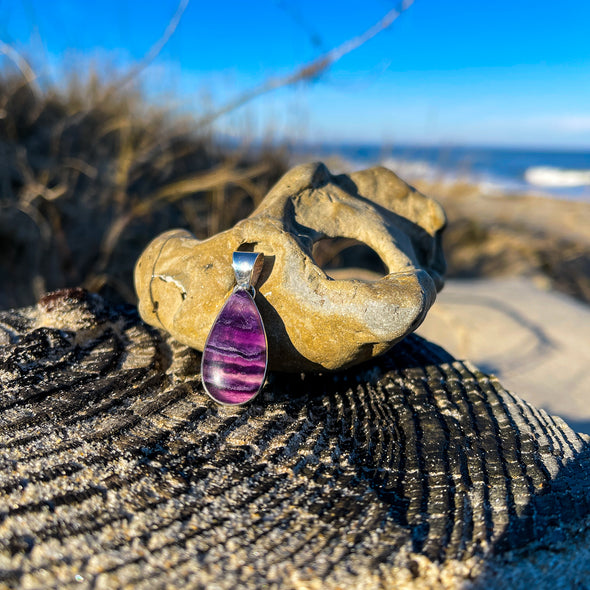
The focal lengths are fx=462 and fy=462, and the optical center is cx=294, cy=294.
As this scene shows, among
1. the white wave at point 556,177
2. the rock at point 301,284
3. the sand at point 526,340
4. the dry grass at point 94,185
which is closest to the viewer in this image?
the rock at point 301,284

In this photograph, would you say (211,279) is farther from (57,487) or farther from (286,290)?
(57,487)

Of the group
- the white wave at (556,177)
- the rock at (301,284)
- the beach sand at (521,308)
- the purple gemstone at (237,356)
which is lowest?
the beach sand at (521,308)

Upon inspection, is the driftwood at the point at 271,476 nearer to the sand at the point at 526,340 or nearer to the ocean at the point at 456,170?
the sand at the point at 526,340

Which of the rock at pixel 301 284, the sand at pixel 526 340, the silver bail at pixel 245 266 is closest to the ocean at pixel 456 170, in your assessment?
the sand at pixel 526 340

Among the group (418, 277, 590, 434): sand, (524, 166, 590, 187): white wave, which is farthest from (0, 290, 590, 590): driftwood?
(524, 166, 590, 187): white wave

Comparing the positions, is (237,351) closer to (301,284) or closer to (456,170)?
(301,284)

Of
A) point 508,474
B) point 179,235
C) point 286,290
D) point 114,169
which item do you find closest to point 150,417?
point 286,290

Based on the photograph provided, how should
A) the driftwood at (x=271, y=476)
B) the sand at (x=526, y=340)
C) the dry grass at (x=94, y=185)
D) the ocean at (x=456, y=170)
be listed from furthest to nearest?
the ocean at (x=456, y=170) < the dry grass at (x=94, y=185) < the sand at (x=526, y=340) < the driftwood at (x=271, y=476)

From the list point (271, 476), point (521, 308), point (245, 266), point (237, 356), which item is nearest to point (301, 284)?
point (245, 266)
